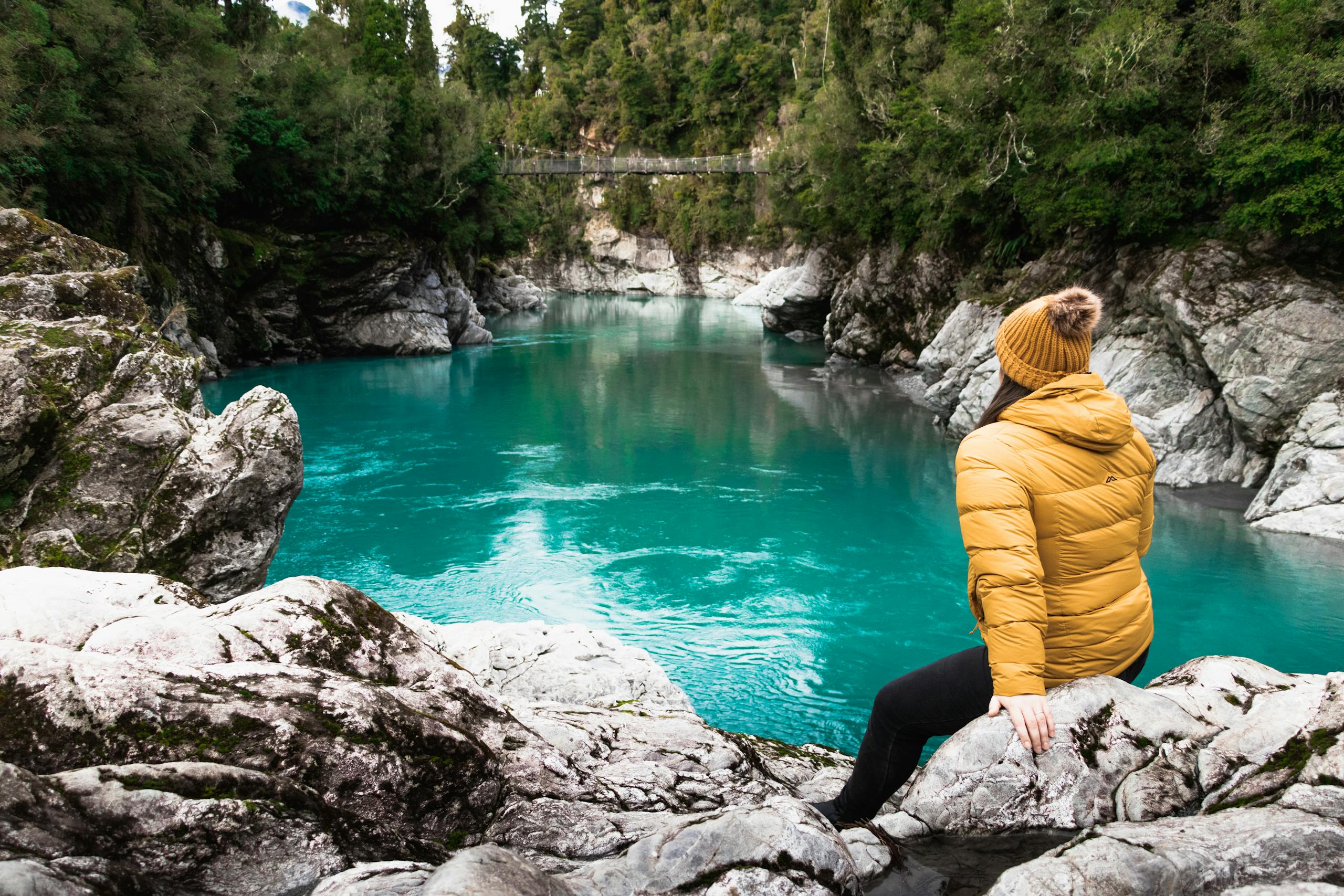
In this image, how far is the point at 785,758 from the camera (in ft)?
12.5

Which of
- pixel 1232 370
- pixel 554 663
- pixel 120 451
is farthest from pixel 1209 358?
pixel 120 451

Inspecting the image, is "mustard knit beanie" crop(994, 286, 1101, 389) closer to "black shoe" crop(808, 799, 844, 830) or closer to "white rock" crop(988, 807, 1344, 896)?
"white rock" crop(988, 807, 1344, 896)

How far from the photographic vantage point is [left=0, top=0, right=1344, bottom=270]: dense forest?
12.3 meters

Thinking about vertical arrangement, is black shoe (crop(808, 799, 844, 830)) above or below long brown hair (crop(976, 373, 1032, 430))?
below

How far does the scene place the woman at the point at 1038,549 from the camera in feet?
7.73

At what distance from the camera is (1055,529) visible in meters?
2.44

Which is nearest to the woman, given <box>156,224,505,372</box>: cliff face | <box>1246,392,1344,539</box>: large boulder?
<box>1246,392,1344,539</box>: large boulder

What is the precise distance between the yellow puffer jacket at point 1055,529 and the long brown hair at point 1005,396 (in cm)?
6

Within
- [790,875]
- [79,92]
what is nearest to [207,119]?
[79,92]

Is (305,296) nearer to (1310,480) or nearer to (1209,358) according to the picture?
(1209,358)

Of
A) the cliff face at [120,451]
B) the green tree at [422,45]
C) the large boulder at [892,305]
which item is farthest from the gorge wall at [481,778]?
the green tree at [422,45]

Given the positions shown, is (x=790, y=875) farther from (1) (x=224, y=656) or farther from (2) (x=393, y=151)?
(2) (x=393, y=151)

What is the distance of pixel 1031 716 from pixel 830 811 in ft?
2.61

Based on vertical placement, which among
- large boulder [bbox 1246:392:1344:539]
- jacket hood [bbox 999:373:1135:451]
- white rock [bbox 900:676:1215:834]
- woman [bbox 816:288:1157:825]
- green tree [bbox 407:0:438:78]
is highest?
green tree [bbox 407:0:438:78]
